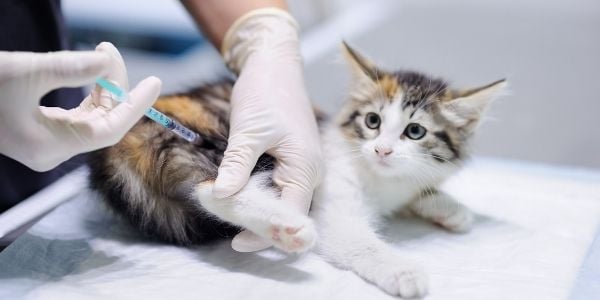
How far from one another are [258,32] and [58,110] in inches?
22.8

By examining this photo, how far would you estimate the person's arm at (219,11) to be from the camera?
1.57 metres

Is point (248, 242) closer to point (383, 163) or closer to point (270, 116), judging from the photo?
point (270, 116)

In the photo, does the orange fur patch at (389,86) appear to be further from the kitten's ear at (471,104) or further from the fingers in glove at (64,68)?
the fingers in glove at (64,68)

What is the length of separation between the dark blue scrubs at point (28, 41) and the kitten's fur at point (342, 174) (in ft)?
0.94

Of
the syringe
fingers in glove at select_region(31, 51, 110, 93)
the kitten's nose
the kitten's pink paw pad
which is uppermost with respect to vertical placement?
fingers in glove at select_region(31, 51, 110, 93)

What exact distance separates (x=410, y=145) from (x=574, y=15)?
2321 millimetres

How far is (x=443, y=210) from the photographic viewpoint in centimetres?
149

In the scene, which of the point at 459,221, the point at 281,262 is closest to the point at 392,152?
the point at 459,221

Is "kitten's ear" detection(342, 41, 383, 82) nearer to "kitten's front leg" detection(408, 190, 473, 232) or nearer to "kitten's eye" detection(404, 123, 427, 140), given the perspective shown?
"kitten's eye" detection(404, 123, 427, 140)

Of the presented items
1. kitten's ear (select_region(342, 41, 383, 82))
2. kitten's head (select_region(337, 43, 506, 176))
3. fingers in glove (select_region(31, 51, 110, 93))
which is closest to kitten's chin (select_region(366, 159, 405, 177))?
kitten's head (select_region(337, 43, 506, 176))

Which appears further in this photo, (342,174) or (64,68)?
(342,174)

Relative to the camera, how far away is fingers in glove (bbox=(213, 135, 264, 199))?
3.95 feet

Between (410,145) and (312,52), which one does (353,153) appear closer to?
(410,145)

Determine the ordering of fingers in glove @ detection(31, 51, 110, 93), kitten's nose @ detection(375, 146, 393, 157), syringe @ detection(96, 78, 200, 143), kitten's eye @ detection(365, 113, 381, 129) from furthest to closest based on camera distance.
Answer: kitten's eye @ detection(365, 113, 381, 129) → kitten's nose @ detection(375, 146, 393, 157) → syringe @ detection(96, 78, 200, 143) → fingers in glove @ detection(31, 51, 110, 93)
